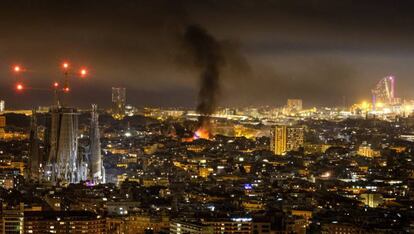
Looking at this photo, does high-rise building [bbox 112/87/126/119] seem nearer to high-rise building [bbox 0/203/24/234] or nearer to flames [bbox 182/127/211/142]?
flames [bbox 182/127/211/142]

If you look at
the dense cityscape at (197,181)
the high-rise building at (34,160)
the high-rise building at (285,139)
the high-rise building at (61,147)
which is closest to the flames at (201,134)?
the dense cityscape at (197,181)

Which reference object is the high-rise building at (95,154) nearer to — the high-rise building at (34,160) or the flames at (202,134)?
the high-rise building at (34,160)

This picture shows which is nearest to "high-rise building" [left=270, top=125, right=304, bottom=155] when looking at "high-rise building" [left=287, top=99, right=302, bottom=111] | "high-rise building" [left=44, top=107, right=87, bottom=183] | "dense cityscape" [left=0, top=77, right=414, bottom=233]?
"dense cityscape" [left=0, top=77, right=414, bottom=233]

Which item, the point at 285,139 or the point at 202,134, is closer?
the point at 285,139

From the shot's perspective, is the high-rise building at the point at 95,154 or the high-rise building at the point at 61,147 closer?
the high-rise building at the point at 61,147

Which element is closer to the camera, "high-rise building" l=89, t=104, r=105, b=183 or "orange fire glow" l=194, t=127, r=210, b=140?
"high-rise building" l=89, t=104, r=105, b=183

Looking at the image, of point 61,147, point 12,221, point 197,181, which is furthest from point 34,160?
point 12,221

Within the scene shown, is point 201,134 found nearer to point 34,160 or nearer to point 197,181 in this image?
point 197,181
